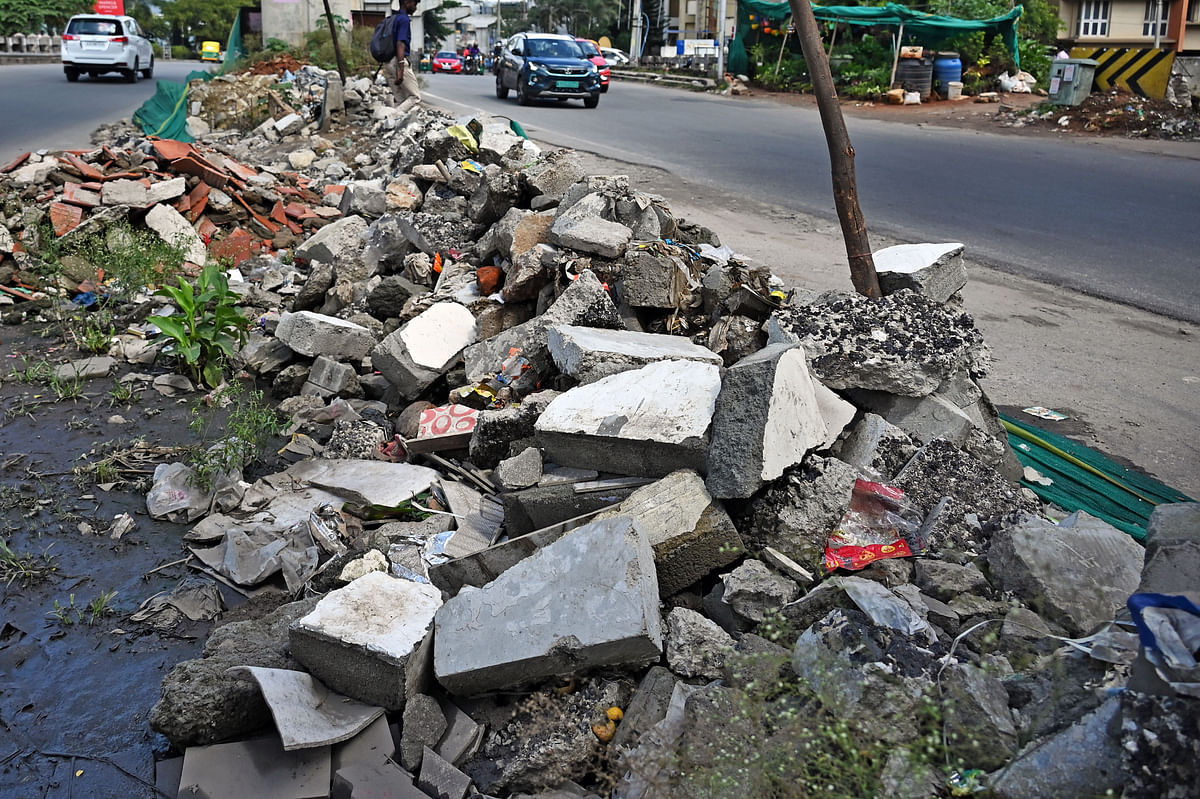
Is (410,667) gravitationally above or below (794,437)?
below

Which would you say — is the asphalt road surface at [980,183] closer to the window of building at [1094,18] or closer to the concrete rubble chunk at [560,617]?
the concrete rubble chunk at [560,617]

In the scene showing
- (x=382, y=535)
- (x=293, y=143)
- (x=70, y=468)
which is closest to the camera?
(x=382, y=535)

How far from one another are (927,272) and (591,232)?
1.77 metres

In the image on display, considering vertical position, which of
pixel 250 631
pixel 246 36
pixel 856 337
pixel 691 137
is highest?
pixel 246 36

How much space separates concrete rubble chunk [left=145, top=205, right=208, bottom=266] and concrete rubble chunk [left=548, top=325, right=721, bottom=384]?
4938 mm

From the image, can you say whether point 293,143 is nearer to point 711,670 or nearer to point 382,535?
point 382,535

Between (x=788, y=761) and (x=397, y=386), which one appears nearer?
(x=788, y=761)

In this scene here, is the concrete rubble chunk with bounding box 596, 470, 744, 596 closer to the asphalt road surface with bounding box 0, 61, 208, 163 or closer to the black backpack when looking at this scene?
the black backpack

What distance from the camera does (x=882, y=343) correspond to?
3.55 meters

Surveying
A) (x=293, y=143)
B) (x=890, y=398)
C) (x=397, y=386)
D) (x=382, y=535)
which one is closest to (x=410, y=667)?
(x=382, y=535)

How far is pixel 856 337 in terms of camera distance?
141 inches

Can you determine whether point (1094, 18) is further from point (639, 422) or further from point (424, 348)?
point (639, 422)

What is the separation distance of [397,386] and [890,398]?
2674 millimetres

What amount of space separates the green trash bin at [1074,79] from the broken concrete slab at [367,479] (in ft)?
53.1
